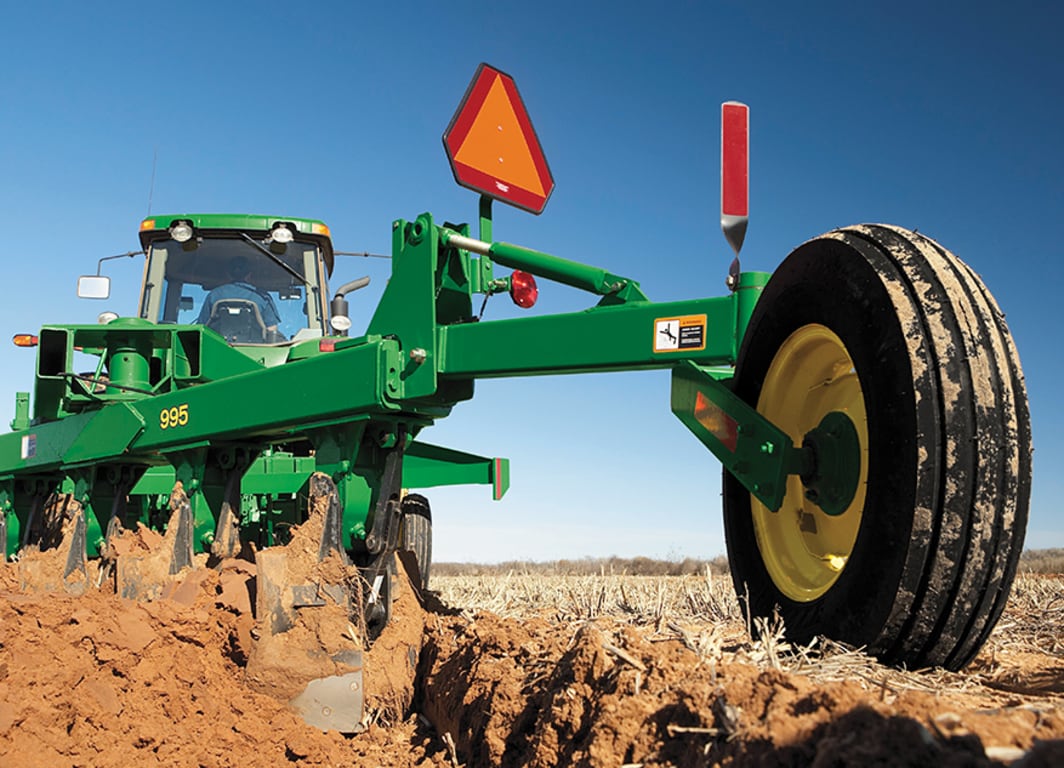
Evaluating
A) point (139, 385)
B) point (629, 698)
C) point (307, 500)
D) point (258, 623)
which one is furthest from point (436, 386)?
point (139, 385)

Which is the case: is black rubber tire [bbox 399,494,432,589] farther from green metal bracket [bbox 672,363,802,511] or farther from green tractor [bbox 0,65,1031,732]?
green metal bracket [bbox 672,363,802,511]

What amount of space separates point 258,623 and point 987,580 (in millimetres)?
2803

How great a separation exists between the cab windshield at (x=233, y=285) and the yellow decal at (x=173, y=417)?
2.33 m

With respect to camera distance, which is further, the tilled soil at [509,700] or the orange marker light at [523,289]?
the orange marker light at [523,289]

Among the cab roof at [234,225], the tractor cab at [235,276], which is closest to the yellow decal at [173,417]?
the tractor cab at [235,276]

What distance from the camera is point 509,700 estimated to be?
3061 millimetres

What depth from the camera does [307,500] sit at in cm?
452

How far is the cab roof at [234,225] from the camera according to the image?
770cm

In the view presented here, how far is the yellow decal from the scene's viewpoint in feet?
17.2

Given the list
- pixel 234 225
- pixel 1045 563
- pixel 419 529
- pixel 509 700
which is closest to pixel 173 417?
pixel 419 529

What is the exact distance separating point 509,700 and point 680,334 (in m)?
1.33

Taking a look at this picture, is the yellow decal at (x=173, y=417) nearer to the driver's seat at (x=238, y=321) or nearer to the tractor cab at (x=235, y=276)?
the driver's seat at (x=238, y=321)

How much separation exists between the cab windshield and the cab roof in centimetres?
10

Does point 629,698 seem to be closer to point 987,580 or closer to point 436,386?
point 987,580
